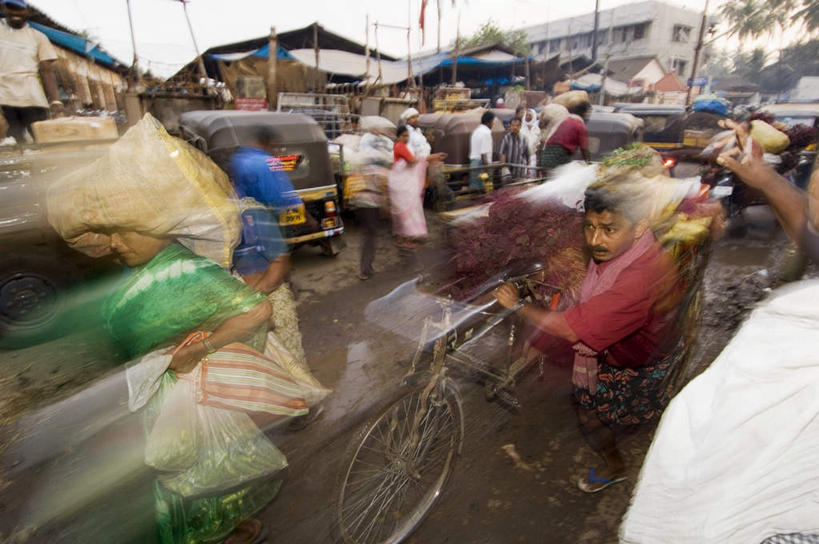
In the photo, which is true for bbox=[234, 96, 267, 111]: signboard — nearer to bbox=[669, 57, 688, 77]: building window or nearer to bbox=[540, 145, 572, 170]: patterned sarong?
bbox=[540, 145, 572, 170]: patterned sarong

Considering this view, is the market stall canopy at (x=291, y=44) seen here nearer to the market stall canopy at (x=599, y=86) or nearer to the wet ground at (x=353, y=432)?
the market stall canopy at (x=599, y=86)

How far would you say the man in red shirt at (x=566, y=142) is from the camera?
19.6ft

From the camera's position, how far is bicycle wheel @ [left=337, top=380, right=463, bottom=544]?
7.04ft

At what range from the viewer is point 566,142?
6.00 meters

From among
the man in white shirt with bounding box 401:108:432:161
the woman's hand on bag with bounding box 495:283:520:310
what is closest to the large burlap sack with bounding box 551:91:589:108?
the man in white shirt with bounding box 401:108:432:161

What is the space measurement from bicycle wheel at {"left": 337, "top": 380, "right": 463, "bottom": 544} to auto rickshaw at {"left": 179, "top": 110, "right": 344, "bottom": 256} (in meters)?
3.20

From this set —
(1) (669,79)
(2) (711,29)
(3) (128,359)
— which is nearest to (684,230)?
(3) (128,359)

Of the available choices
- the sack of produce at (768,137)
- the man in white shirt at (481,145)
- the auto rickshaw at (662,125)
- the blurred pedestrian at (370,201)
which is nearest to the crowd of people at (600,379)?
the sack of produce at (768,137)

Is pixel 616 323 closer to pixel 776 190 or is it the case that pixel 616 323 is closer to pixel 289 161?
pixel 776 190

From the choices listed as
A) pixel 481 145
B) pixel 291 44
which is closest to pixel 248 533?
pixel 481 145

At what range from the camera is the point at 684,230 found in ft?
6.75

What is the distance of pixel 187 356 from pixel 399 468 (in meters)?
1.33

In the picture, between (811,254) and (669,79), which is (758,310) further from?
(669,79)

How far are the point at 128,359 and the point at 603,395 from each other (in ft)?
7.15
